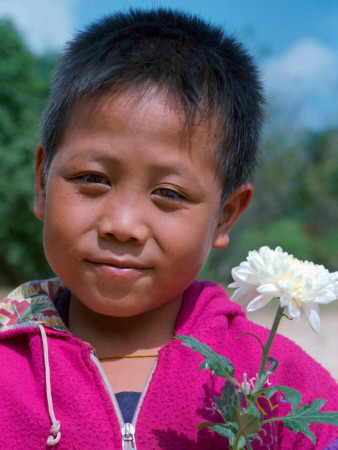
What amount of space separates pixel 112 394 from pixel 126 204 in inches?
22.2

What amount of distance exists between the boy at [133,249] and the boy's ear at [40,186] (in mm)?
16

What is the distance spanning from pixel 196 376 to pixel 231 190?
649 millimetres

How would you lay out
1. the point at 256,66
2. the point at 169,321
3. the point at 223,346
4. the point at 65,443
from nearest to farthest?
the point at 65,443 → the point at 223,346 → the point at 169,321 → the point at 256,66

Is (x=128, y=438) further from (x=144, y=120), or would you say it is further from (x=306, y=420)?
(x=144, y=120)

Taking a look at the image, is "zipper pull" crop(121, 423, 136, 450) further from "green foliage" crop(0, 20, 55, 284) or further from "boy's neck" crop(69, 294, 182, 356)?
"green foliage" crop(0, 20, 55, 284)

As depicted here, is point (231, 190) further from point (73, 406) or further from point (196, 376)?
point (73, 406)

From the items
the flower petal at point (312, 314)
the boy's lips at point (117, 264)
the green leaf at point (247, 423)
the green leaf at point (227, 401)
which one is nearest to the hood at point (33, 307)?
the boy's lips at point (117, 264)

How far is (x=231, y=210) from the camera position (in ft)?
7.29

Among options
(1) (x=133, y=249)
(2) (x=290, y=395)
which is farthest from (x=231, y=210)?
(2) (x=290, y=395)

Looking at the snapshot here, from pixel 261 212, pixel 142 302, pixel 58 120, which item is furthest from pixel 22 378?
pixel 261 212

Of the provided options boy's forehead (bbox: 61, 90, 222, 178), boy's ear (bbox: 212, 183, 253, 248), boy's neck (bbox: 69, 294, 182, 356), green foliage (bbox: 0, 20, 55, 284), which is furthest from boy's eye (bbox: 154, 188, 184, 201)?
green foliage (bbox: 0, 20, 55, 284)

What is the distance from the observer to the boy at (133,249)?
1780 mm

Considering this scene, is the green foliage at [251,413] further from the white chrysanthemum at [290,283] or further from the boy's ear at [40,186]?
the boy's ear at [40,186]

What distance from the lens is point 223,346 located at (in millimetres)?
1979
